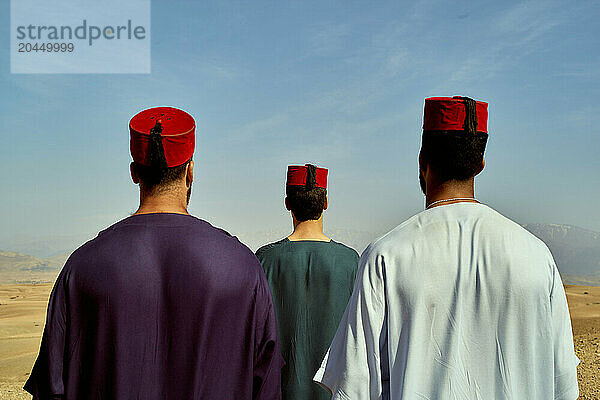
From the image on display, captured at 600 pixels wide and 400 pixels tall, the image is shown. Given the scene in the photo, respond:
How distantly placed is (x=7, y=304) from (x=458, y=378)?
22615mm

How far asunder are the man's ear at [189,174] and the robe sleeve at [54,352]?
61 centimetres

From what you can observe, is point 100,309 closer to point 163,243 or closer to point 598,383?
point 163,243

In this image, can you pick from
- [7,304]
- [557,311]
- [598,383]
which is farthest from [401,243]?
[7,304]

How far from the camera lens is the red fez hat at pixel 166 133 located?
9.09 ft

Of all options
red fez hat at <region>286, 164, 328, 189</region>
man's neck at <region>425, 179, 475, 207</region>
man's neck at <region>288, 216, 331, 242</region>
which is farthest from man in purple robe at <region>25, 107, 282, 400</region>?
red fez hat at <region>286, 164, 328, 189</region>

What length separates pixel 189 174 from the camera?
286cm

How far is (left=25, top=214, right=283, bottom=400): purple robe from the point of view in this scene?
260 centimetres

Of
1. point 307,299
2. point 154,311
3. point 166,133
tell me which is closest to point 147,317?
point 154,311

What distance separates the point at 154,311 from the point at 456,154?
139cm

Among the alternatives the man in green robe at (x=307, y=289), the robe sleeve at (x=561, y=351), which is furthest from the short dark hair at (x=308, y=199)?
the robe sleeve at (x=561, y=351)

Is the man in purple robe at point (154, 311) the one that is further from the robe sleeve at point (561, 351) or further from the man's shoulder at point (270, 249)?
the man's shoulder at point (270, 249)

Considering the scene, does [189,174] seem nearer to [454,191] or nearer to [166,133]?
[166,133]

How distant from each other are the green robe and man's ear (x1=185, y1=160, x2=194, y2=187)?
6.10ft

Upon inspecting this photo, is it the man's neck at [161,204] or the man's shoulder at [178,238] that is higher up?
the man's neck at [161,204]
